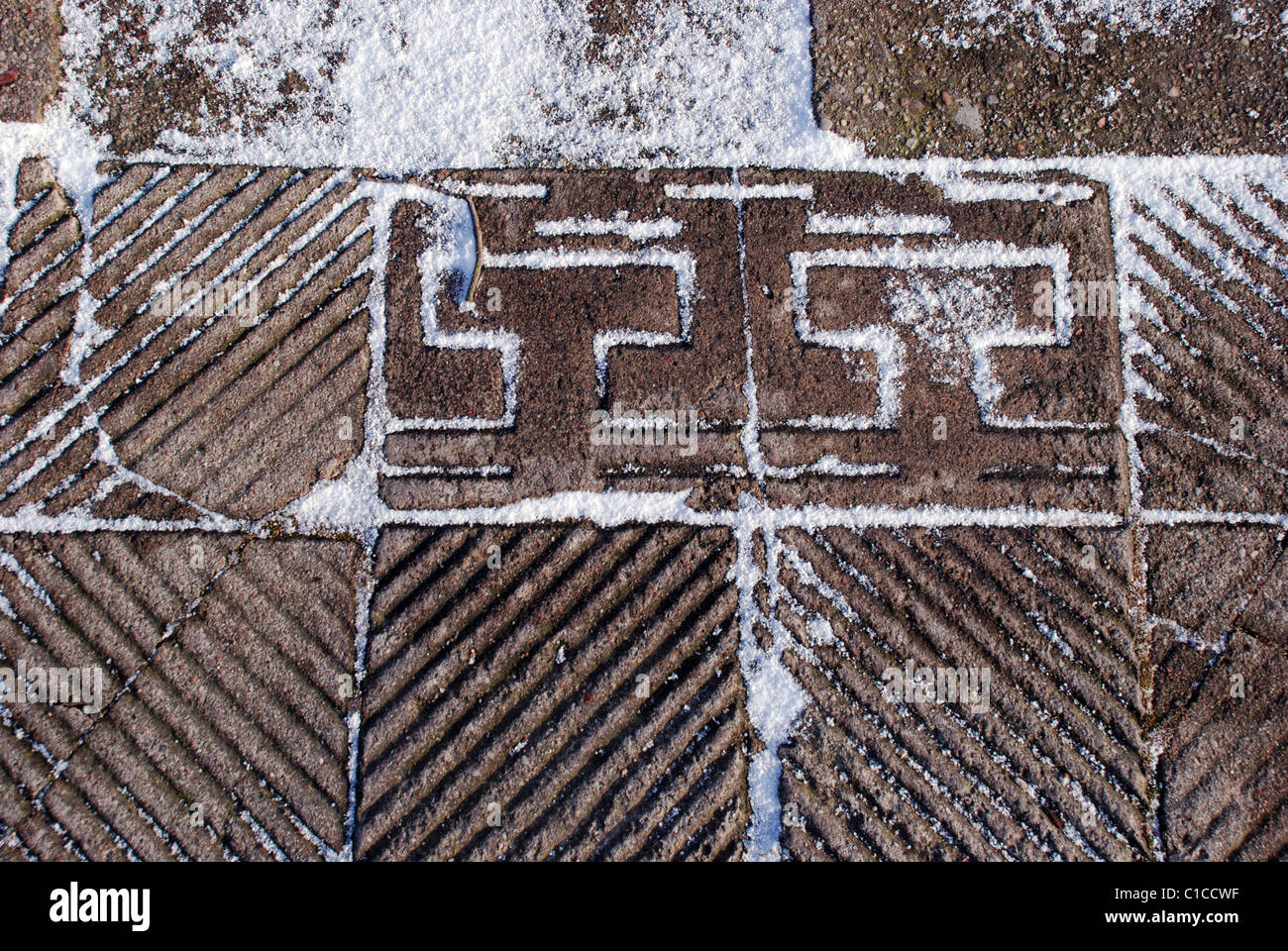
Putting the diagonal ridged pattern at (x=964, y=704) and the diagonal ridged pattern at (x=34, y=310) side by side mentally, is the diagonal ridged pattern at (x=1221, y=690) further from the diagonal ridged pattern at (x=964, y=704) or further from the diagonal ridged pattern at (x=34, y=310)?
the diagonal ridged pattern at (x=34, y=310)

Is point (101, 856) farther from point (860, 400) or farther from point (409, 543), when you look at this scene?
point (860, 400)

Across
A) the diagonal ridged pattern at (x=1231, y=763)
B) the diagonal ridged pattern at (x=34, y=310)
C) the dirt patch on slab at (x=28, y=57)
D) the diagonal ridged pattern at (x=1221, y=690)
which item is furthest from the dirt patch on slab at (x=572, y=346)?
the diagonal ridged pattern at (x=1231, y=763)

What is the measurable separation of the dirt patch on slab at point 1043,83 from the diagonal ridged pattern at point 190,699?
3.48 meters

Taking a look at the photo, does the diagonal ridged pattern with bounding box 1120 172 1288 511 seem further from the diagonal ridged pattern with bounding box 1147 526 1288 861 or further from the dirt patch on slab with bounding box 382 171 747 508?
the dirt patch on slab with bounding box 382 171 747 508

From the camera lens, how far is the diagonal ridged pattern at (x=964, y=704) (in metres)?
3.50

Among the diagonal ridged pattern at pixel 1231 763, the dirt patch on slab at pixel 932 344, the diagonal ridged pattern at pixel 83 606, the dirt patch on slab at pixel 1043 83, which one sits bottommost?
the diagonal ridged pattern at pixel 1231 763

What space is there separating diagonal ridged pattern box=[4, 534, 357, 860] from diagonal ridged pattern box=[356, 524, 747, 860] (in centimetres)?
24

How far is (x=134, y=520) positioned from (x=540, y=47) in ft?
10.1

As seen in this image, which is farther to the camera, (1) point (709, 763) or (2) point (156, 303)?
(2) point (156, 303)

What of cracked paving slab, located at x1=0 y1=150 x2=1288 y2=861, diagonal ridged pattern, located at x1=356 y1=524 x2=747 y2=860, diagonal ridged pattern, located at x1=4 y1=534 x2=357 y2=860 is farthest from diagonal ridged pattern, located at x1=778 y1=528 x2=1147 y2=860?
diagonal ridged pattern, located at x1=4 y1=534 x2=357 y2=860

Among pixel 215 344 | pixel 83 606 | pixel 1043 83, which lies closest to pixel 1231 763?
pixel 1043 83

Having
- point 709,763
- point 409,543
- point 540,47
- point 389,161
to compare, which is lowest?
point 709,763

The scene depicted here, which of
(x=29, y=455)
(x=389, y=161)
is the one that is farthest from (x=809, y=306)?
(x=29, y=455)

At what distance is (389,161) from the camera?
3.89 meters
